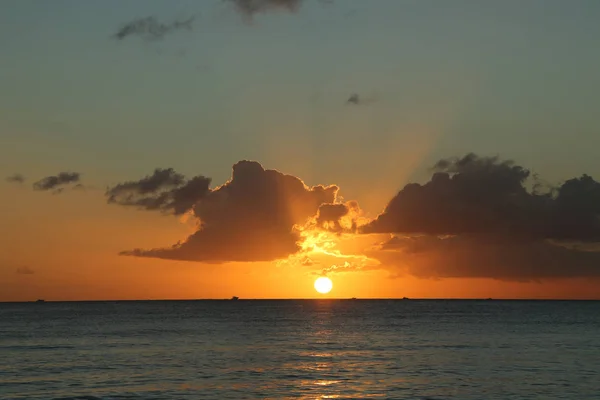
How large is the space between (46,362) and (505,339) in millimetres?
72762

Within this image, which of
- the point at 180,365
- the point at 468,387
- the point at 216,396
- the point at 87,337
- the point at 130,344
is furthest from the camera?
the point at 87,337

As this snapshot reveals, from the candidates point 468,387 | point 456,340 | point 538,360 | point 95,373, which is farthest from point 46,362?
point 456,340

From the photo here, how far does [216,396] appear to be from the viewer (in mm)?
60250

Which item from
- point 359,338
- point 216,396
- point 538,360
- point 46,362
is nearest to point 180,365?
point 46,362

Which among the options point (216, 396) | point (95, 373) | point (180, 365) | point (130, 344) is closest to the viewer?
point (216, 396)

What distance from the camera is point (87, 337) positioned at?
132000 millimetres

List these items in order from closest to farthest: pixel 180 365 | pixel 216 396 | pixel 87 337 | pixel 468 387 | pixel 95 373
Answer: pixel 216 396
pixel 468 387
pixel 95 373
pixel 180 365
pixel 87 337

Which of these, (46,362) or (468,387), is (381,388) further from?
(46,362)

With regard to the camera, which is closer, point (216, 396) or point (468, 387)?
point (216, 396)

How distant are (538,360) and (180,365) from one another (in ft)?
134

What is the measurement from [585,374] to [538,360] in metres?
14.5

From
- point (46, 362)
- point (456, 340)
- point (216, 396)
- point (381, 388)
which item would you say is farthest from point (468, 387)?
point (456, 340)

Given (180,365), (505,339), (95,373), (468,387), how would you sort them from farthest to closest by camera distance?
(505,339) < (180,365) < (95,373) < (468,387)

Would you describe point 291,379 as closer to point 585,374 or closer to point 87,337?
point 585,374
